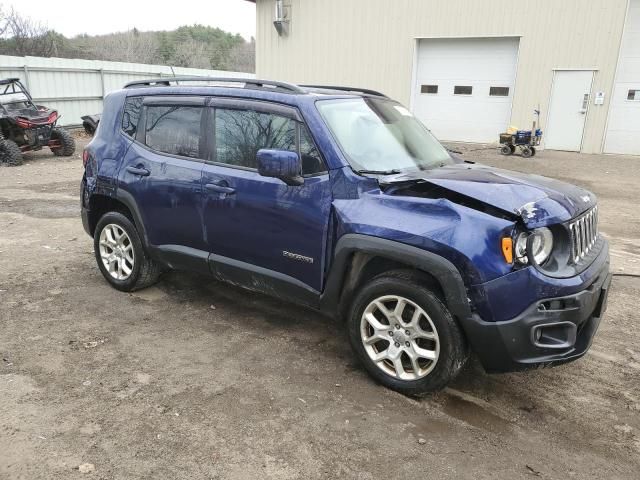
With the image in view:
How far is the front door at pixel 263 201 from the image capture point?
11.5 feet

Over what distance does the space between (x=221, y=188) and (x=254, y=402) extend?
5.14ft

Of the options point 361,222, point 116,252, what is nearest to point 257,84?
point 361,222

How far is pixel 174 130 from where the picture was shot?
14.3ft

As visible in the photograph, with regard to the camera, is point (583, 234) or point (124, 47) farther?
point (124, 47)

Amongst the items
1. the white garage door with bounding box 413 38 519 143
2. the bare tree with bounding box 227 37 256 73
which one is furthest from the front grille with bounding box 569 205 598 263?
the bare tree with bounding box 227 37 256 73

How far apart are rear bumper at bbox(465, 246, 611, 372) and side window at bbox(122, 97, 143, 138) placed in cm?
331

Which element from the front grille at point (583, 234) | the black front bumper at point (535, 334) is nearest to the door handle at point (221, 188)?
the black front bumper at point (535, 334)

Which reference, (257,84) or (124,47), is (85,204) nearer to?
(257,84)

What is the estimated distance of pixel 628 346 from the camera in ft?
13.2

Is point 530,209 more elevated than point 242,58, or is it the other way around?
point 242,58

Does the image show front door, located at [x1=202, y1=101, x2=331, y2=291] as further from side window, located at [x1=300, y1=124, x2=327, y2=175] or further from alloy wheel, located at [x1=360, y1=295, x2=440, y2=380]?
alloy wheel, located at [x1=360, y1=295, x2=440, y2=380]

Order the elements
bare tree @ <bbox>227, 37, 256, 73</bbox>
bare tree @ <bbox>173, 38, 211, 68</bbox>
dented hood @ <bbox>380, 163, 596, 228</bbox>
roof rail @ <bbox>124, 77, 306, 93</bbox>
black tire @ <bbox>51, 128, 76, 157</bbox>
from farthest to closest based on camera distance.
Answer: bare tree @ <bbox>227, 37, 256, 73</bbox> → bare tree @ <bbox>173, 38, 211, 68</bbox> → black tire @ <bbox>51, 128, 76, 157</bbox> → roof rail @ <bbox>124, 77, 306, 93</bbox> → dented hood @ <bbox>380, 163, 596, 228</bbox>

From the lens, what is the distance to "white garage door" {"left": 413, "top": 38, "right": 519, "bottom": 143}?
54.0ft

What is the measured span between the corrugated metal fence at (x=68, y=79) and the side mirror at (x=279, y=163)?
14.5m
